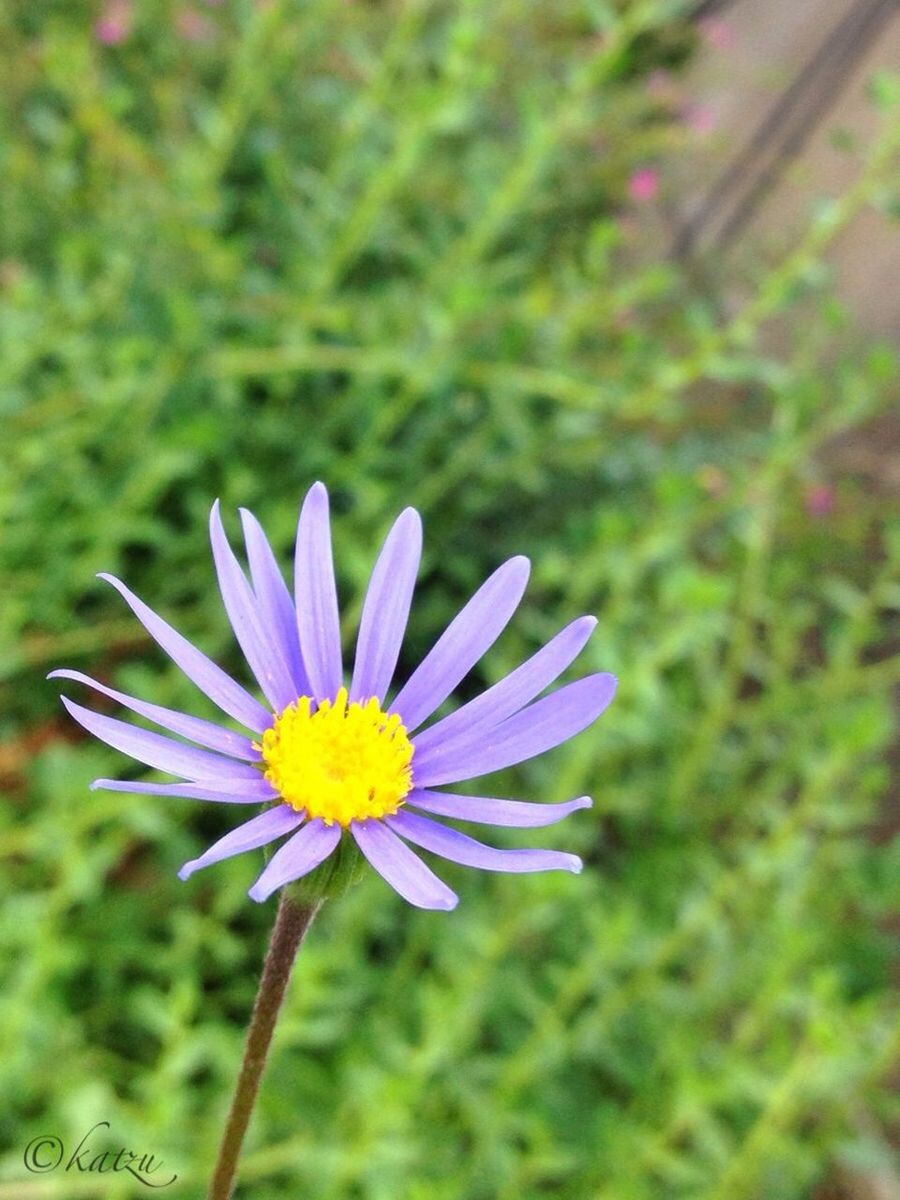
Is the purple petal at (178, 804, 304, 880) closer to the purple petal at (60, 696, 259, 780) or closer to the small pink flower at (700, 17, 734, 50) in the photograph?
the purple petal at (60, 696, 259, 780)

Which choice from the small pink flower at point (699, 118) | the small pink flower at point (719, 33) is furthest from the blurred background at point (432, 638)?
the small pink flower at point (719, 33)

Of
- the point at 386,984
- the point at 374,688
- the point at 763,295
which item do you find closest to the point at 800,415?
the point at 763,295

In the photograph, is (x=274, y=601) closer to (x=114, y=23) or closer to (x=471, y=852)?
(x=471, y=852)

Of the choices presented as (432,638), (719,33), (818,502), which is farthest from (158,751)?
(719,33)

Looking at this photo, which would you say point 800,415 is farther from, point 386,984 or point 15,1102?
point 15,1102

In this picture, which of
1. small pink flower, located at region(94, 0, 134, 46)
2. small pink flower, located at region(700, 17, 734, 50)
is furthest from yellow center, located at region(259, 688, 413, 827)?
small pink flower, located at region(700, 17, 734, 50)

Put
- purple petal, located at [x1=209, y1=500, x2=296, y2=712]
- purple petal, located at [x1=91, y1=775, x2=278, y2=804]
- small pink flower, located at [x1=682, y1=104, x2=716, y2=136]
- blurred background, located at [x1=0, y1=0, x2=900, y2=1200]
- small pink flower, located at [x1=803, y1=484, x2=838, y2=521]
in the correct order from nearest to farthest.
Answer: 1. purple petal, located at [x1=91, y1=775, x2=278, y2=804]
2. purple petal, located at [x1=209, y1=500, x2=296, y2=712]
3. blurred background, located at [x1=0, y1=0, x2=900, y2=1200]
4. small pink flower, located at [x1=803, y1=484, x2=838, y2=521]
5. small pink flower, located at [x1=682, y1=104, x2=716, y2=136]
